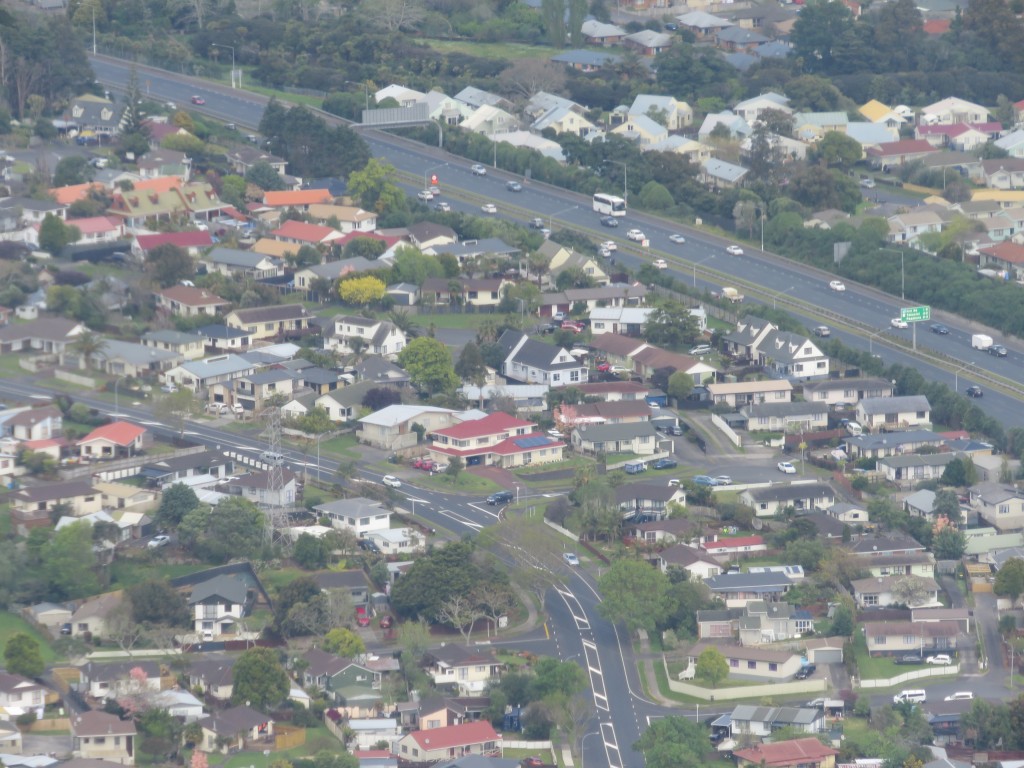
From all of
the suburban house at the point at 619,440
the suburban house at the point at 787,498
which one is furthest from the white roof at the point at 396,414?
the suburban house at the point at 787,498

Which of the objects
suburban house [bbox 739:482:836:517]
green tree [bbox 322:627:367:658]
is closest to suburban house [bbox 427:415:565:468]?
suburban house [bbox 739:482:836:517]

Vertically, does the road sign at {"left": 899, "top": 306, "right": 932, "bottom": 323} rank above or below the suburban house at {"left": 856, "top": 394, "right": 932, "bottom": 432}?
above

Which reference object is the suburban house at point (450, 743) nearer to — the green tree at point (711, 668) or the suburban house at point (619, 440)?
the green tree at point (711, 668)

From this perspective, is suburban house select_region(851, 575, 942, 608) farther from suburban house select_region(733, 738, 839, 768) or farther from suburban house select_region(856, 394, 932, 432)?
suburban house select_region(856, 394, 932, 432)

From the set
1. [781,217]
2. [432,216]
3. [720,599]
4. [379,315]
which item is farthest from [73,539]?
[781,217]

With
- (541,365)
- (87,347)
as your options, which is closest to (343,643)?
(541,365)
